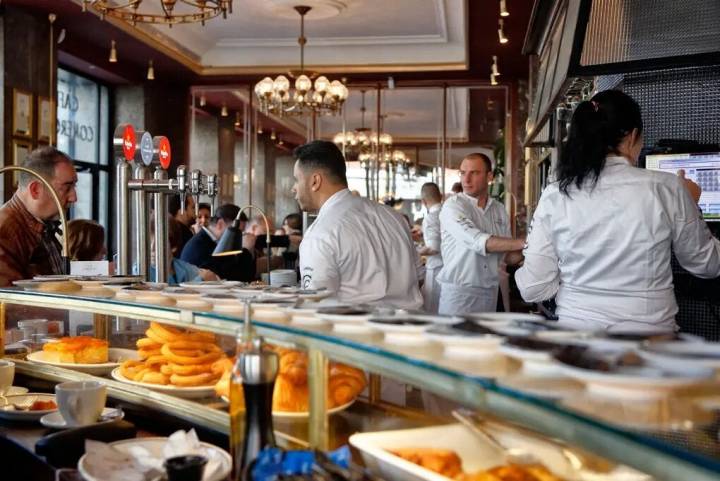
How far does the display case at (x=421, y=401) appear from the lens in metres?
0.89

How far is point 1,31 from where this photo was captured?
6949 mm

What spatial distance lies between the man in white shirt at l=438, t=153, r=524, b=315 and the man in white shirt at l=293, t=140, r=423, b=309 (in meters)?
1.75

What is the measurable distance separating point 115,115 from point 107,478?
9240mm

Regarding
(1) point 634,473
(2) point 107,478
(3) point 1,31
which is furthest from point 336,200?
(3) point 1,31

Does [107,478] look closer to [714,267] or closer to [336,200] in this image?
[336,200]

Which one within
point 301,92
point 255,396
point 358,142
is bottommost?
point 255,396

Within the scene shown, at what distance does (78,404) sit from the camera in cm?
183

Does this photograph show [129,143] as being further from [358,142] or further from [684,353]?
[358,142]

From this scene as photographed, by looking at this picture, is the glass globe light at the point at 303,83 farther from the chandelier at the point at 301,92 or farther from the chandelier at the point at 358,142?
the chandelier at the point at 358,142

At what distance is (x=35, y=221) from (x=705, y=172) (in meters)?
3.18

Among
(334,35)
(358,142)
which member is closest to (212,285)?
(334,35)

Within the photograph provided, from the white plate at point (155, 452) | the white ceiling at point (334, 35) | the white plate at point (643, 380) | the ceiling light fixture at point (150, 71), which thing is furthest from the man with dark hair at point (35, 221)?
the ceiling light fixture at point (150, 71)

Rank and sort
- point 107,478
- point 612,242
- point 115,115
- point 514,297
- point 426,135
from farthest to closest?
point 426,135
point 115,115
point 514,297
point 612,242
point 107,478

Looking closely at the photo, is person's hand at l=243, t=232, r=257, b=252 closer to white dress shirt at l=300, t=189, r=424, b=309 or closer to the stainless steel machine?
the stainless steel machine
